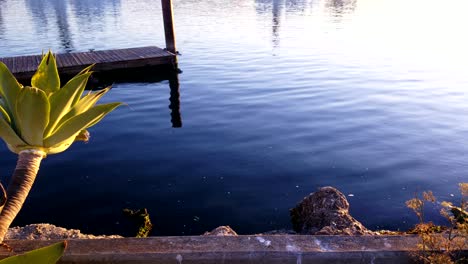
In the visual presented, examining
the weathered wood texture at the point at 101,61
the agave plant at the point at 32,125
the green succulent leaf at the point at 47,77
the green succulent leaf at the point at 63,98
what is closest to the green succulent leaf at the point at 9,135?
the agave plant at the point at 32,125

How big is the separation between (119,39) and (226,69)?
13.2 meters

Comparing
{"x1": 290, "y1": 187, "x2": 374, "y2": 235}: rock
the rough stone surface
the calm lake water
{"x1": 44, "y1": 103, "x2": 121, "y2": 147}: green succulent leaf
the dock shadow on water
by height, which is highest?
{"x1": 44, "y1": 103, "x2": 121, "y2": 147}: green succulent leaf

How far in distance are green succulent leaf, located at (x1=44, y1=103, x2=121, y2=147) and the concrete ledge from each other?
119 centimetres

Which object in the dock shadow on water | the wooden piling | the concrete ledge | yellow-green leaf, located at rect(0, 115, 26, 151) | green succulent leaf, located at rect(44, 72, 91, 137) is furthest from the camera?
the wooden piling

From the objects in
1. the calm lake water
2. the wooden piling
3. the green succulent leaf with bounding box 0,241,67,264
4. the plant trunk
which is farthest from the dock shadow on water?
the green succulent leaf with bounding box 0,241,67,264

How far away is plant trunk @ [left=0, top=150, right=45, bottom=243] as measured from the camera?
5.98 ft

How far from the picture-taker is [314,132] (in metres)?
10.3

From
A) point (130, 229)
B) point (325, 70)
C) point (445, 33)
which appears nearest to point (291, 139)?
point (130, 229)

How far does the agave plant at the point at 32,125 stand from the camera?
1994 millimetres

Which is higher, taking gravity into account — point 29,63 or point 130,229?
point 29,63

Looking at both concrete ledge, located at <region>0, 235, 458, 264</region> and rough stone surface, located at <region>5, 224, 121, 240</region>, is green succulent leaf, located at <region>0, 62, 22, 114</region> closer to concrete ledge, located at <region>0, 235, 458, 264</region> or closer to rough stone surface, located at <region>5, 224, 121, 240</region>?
concrete ledge, located at <region>0, 235, 458, 264</region>

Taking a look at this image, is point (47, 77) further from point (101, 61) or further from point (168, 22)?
point (168, 22)

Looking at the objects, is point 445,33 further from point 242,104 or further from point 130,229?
point 130,229

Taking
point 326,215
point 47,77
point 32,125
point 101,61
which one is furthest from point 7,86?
point 101,61
